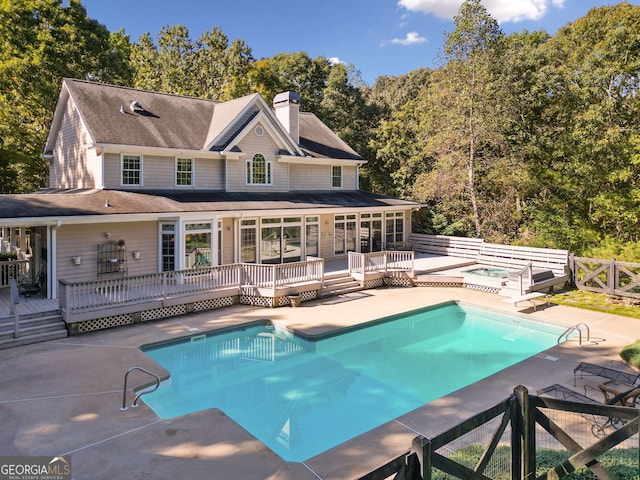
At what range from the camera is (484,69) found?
23562 mm

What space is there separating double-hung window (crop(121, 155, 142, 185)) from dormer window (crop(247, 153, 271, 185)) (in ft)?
16.2

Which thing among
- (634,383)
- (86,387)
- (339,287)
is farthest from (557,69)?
(86,387)

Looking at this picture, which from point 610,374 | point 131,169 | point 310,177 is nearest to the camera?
point 610,374

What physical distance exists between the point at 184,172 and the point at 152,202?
2971 millimetres

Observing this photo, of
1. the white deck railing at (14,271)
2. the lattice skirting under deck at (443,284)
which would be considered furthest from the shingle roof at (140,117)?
the lattice skirting under deck at (443,284)

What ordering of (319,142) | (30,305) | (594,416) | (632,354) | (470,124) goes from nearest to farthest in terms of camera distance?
(594,416) < (632,354) < (30,305) < (470,124) < (319,142)

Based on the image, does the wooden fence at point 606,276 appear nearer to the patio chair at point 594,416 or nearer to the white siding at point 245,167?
the patio chair at point 594,416

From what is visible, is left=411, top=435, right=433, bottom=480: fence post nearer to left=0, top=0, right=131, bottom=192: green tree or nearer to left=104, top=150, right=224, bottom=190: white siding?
left=104, top=150, right=224, bottom=190: white siding

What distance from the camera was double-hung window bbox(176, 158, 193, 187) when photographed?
1895 centimetres

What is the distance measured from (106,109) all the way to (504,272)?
1917cm

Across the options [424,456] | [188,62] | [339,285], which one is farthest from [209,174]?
[188,62]

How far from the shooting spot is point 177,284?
15.2 meters

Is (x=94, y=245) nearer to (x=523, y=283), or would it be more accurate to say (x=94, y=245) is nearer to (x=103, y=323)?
(x=103, y=323)

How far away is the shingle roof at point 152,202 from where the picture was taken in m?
13.8
